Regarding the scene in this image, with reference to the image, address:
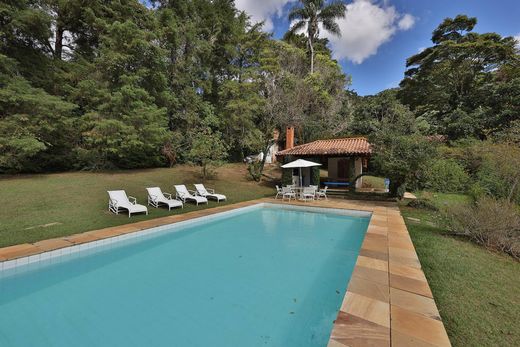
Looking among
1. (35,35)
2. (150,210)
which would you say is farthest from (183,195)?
(35,35)

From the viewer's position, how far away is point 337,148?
16.1 metres

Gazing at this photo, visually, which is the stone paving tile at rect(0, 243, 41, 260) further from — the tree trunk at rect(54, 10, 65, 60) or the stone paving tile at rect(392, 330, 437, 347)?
the tree trunk at rect(54, 10, 65, 60)

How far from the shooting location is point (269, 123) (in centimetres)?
2094

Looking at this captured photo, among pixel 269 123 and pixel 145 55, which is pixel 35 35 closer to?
pixel 145 55

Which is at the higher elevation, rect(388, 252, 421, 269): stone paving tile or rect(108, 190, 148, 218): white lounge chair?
Answer: rect(108, 190, 148, 218): white lounge chair

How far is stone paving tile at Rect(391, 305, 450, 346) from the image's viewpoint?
8.32ft

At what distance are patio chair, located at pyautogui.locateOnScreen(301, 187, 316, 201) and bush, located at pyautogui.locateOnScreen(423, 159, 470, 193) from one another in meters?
5.70

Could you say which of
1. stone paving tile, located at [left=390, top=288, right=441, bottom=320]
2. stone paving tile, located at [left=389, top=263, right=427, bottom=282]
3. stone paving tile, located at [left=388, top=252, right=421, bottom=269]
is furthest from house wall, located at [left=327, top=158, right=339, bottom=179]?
stone paving tile, located at [left=390, top=288, right=441, bottom=320]

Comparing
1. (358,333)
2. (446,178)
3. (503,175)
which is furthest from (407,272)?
(446,178)

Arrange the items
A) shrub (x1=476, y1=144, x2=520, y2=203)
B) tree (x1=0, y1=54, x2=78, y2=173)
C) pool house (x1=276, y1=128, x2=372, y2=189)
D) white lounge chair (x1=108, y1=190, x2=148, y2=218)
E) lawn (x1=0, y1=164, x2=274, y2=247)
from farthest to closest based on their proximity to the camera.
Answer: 1. pool house (x1=276, y1=128, x2=372, y2=189)
2. tree (x1=0, y1=54, x2=78, y2=173)
3. white lounge chair (x1=108, y1=190, x2=148, y2=218)
4. shrub (x1=476, y1=144, x2=520, y2=203)
5. lawn (x1=0, y1=164, x2=274, y2=247)

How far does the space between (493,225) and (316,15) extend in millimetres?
26504

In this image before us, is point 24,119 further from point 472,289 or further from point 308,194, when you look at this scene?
point 472,289

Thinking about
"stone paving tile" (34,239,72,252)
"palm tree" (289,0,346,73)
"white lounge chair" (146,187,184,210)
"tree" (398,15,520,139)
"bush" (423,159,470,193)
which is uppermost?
"palm tree" (289,0,346,73)

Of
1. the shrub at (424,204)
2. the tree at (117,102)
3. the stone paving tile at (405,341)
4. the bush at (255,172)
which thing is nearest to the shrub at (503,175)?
the shrub at (424,204)
